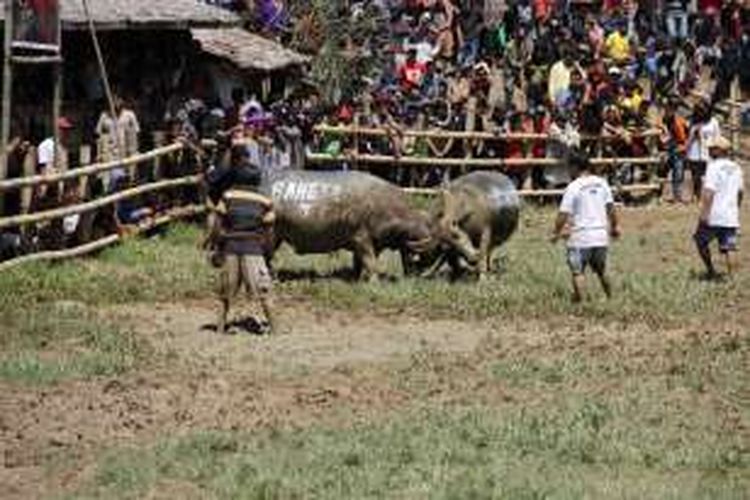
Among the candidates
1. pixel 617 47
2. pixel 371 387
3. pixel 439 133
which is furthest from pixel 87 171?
pixel 617 47

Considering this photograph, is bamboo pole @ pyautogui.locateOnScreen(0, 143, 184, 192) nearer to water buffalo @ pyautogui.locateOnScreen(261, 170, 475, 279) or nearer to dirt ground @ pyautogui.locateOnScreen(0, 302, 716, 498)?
dirt ground @ pyautogui.locateOnScreen(0, 302, 716, 498)

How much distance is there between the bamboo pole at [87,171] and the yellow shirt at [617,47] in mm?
10991

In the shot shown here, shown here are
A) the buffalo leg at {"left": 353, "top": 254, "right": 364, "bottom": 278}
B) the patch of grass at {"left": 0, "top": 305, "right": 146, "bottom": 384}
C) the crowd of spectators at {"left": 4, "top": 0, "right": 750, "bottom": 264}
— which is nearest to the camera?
the patch of grass at {"left": 0, "top": 305, "right": 146, "bottom": 384}

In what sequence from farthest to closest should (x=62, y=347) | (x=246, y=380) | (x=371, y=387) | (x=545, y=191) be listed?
(x=545, y=191)
(x=62, y=347)
(x=246, y=380)
(x=371, y=387)

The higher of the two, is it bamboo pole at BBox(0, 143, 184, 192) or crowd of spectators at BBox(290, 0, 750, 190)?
crowd of spectators at BBox(290, 0, 750, 190)

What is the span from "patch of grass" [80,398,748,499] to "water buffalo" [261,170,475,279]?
22.3ft

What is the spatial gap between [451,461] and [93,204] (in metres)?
9.68

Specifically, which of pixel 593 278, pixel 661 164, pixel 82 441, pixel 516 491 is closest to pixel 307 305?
pixel 593 278

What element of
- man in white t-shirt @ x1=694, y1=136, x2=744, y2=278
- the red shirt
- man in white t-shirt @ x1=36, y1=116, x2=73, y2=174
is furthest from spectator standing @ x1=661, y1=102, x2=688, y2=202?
man in white t-shirt @ x1=36, y1=116, x2=73, y2=174

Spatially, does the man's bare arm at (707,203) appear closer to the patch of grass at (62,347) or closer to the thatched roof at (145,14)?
the patch of grass at (62,347)

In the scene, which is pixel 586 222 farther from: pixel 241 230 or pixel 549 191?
pixel 549 191

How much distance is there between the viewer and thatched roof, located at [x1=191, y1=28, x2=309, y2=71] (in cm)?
2647

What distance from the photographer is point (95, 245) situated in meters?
20.4

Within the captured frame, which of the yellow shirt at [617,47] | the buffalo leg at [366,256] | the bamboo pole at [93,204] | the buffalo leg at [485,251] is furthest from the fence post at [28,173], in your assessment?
the yellow shirt at [617,47]
